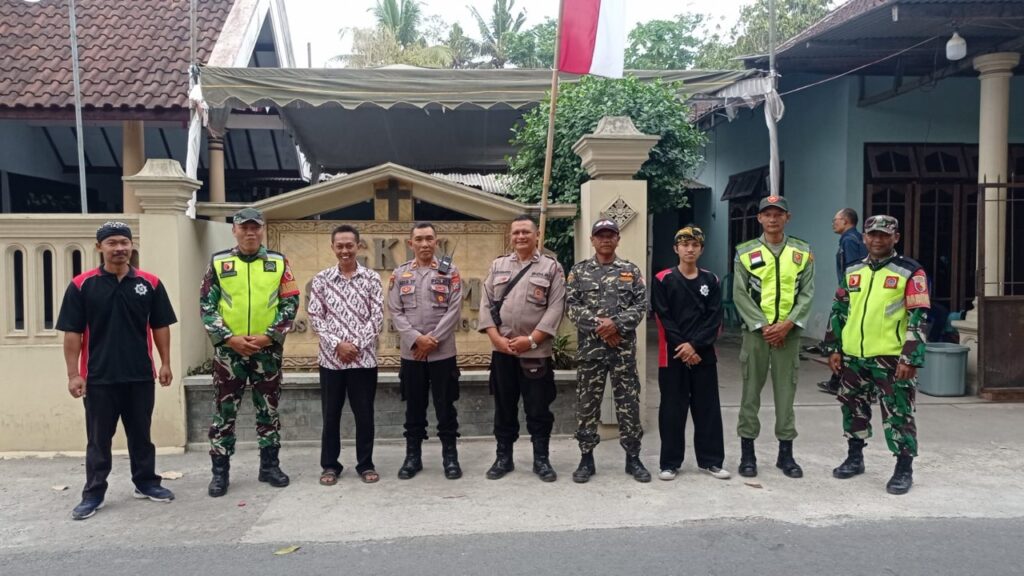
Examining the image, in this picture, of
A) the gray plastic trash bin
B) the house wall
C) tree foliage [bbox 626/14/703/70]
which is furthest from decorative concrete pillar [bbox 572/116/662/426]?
tree foliage [bbox 626/14/703/70]

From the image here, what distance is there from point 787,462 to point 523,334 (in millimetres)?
2041

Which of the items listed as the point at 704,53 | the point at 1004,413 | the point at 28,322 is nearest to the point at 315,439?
the point at 28,322

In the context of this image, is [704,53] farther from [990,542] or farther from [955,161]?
[990,542]

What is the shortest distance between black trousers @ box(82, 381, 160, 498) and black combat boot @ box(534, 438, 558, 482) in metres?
2.44

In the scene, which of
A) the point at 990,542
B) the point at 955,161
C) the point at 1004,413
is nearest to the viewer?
the point at 990,542

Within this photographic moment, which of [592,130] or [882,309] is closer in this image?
[882,309]

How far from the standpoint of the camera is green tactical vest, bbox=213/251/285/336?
478 cm

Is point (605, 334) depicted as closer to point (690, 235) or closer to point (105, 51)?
point (690, 235)

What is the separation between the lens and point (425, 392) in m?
5.12

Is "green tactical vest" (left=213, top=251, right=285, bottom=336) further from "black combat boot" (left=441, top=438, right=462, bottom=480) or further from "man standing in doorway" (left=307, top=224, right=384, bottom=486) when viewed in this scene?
"black combat boot" (left=441, top=438, right=462, bottom=480)

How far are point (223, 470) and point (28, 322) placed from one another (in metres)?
2.16

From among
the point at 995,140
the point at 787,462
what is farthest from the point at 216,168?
the point at 995,140

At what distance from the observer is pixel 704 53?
27.6m

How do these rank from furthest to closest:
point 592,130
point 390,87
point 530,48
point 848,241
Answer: point 530,48
point 390,87
point 848,241
point 592,130
